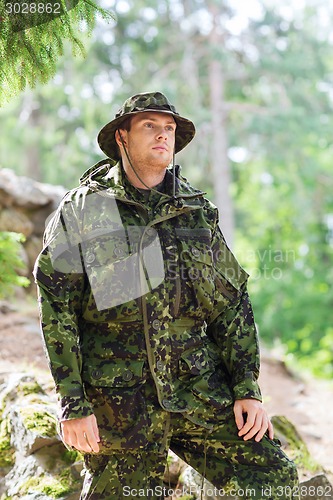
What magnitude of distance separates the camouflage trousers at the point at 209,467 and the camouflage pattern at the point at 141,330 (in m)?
0.01

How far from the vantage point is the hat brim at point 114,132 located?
11.6ft

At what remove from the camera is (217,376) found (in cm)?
342

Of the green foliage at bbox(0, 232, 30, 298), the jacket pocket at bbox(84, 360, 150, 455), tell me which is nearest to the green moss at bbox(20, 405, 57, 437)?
the jacket pocket at bbox(84, 360, 150, 455)

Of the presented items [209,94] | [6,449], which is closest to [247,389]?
[6,449]

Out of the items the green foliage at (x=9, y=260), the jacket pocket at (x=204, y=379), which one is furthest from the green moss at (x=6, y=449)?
the jacket pocket at (x=204, y=379)

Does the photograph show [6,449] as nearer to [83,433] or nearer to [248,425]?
[83,433]

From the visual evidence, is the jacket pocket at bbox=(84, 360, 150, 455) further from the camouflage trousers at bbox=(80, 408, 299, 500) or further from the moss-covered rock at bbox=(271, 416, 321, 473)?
the moss-covered rock at bbox=(271, 416, 321, 473)

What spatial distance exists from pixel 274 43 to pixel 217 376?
14.9 m

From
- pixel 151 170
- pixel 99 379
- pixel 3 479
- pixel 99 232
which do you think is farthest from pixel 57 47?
pixel 3 479

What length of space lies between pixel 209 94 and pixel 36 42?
14.1m

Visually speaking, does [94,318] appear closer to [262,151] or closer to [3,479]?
[3,479]

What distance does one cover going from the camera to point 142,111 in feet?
11.2

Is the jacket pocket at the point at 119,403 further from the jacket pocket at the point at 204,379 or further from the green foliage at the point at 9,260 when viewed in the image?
the green foliage at the point at 9,260

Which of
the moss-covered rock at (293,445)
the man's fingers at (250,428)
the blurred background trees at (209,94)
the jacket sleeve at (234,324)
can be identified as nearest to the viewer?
the man's fingers at (250,428)
